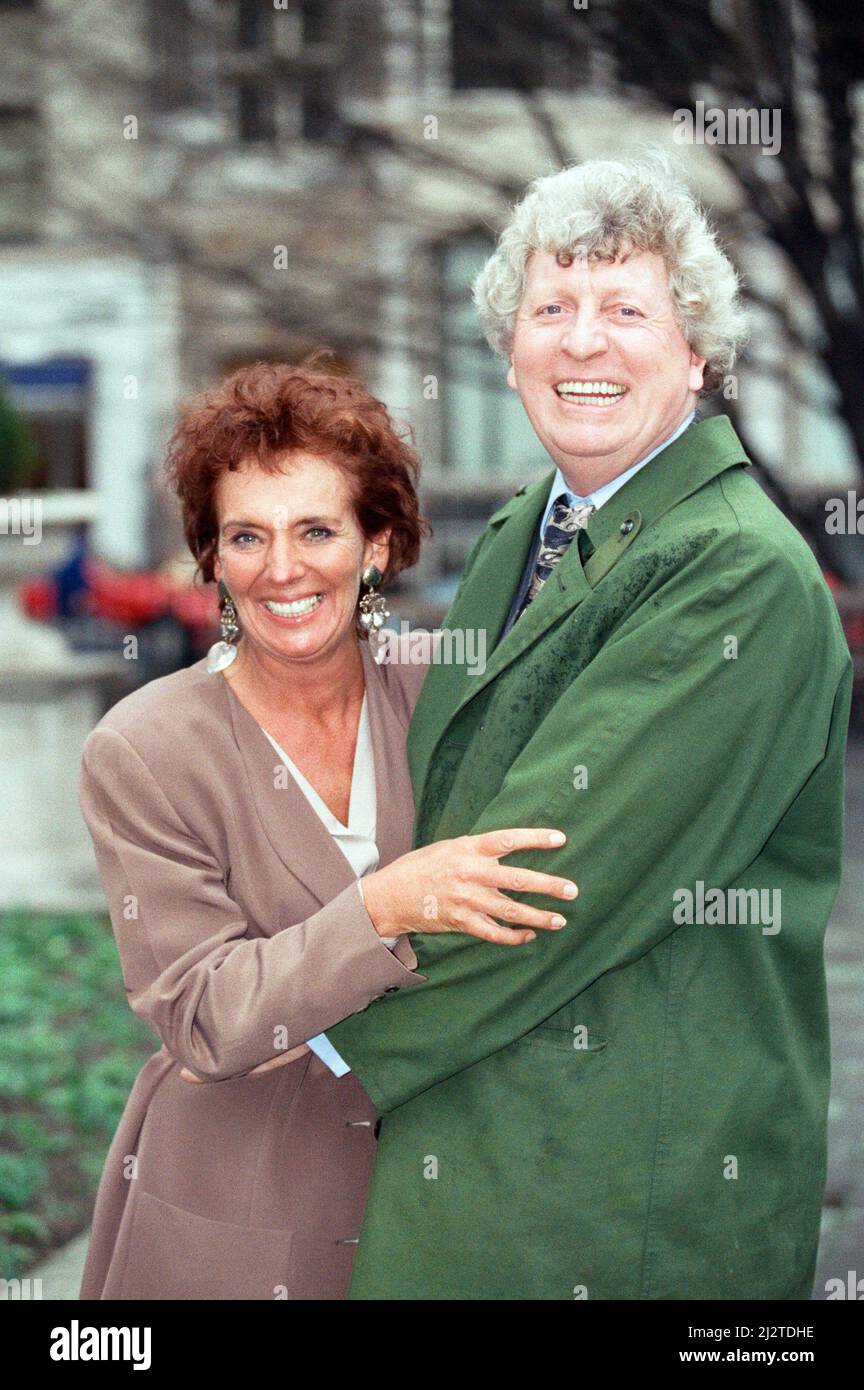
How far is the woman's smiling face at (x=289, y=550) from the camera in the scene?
8.16ft

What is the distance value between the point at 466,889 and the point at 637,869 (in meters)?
0.20

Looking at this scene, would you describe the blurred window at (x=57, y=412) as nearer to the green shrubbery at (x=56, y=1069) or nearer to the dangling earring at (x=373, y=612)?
the green shrubbery at (x=56, y=1069)

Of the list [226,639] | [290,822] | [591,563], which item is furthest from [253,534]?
[591,563]

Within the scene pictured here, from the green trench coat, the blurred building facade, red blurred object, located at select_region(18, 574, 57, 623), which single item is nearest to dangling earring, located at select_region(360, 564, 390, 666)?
the green trench coat

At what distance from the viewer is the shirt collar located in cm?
237

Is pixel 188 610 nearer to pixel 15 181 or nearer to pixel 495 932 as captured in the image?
pixel 495 932

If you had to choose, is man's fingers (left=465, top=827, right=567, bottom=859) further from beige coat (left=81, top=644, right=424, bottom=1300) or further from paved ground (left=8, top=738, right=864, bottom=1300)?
paved ground (left=8, top=738, right=864, bottom=1300)

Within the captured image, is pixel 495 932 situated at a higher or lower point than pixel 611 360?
lower

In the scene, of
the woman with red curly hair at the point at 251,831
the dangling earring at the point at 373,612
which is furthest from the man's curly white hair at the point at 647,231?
the dangling earring at the point at 373,612

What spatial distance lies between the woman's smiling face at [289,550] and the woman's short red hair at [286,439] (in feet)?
0.07

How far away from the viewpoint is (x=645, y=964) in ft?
7.17
